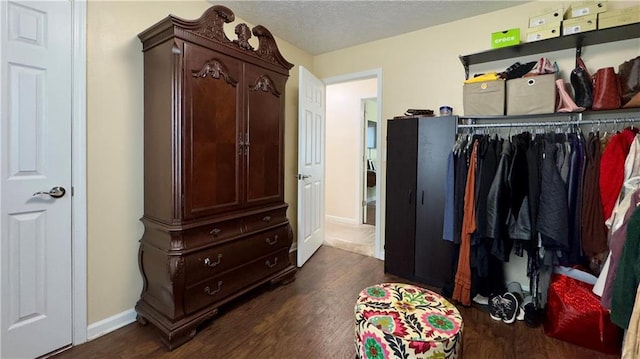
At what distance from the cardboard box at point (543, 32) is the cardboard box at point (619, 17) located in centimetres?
23

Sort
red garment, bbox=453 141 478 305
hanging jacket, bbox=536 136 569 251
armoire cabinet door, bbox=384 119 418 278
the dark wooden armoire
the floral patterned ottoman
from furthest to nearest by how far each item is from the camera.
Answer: armoire cabinet door, bbox=384 119 418 278 < red garment, bbox=453 141 478 305 < hanging jacket, bbox=536 136 569 251 < the dark wooden armoire < the floral patterned ottoman

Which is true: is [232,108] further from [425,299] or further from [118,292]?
[425,299]

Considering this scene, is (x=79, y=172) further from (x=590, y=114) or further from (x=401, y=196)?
(x=590, y=114)

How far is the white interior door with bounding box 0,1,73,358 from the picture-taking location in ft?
5.15

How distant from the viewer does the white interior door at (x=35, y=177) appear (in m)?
1.57

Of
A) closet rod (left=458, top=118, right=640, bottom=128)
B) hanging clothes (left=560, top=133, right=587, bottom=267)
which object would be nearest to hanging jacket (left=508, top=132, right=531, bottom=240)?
hanging clothes (left=560, top=133, right=587, bottom=267)

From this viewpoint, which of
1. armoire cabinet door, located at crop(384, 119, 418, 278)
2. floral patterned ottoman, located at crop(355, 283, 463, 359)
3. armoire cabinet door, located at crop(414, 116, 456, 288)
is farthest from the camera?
armoire cabinet door, located at crop(384, 119, 418, 278)

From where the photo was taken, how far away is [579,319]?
1831mm

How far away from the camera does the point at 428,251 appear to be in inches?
105

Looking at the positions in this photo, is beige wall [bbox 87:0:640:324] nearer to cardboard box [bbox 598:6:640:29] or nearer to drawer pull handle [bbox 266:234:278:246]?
cardboard box [bbox 598:6:640:29]

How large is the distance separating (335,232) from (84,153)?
337 cm

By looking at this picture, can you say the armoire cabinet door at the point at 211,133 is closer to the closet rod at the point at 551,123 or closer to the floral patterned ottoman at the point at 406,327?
the floral patterned ottoman at the point at 406,327

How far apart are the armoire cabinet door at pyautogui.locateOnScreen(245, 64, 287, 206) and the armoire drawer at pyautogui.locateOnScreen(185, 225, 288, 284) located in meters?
0.29

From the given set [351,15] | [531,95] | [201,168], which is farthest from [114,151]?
[531,95]
